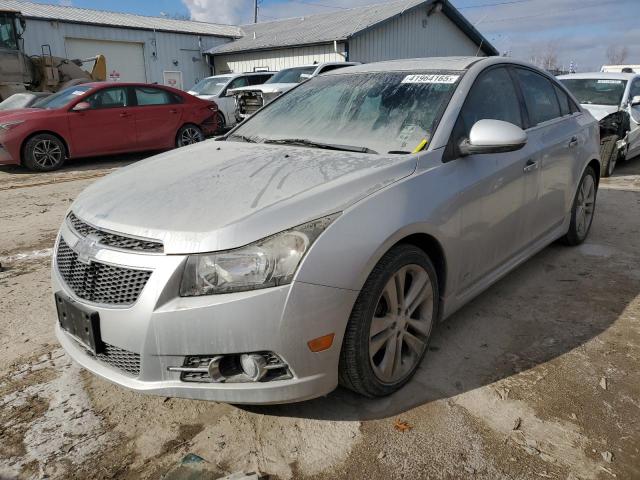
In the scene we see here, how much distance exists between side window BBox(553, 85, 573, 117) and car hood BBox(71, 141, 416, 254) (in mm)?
2282

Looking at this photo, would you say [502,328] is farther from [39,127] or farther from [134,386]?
[39,127]

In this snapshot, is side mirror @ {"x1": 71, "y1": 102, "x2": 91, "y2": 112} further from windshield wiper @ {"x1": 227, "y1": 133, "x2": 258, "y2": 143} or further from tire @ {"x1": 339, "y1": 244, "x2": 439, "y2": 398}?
tire @ {"x1": 339, "y1": 244, "x2": 439, "y2": 398}

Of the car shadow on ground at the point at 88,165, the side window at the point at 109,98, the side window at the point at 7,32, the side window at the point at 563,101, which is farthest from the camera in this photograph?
the side window at the point at 7,32

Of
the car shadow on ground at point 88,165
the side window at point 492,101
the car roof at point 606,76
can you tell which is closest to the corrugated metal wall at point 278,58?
the car shadow on ground at point 88,165

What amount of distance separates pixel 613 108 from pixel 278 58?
16.9 m

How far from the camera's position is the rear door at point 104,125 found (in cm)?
889

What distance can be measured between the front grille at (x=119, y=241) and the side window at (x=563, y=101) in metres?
3.47

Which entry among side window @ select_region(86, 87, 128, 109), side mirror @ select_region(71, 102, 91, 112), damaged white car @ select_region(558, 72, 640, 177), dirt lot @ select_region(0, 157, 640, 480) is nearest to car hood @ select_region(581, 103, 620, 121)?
damaged white car @ select_region(558, 72, 640, 177)

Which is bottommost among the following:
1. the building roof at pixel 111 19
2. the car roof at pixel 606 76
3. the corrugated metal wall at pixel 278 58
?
the car roof at pixel 606 76

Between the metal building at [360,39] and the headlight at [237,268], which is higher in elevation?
the metal building at [360,39]

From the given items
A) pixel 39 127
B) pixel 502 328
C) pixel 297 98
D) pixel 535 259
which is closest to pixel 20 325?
pixel 297 98

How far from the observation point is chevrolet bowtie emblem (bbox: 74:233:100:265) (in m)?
2.14

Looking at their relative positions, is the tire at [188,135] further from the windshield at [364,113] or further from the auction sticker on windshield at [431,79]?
the auction sticker on windshield at [431,79]

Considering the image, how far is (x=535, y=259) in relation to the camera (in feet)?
14.3
